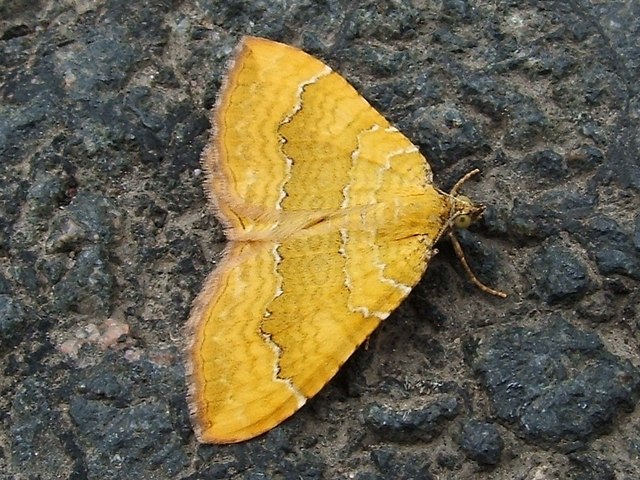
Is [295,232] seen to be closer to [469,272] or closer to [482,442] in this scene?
[469,272]

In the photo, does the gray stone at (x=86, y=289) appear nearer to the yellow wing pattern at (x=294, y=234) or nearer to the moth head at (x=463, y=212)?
the yellow wing pattern at (x=294, y=234)

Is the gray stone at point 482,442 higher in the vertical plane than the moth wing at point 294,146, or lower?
lower

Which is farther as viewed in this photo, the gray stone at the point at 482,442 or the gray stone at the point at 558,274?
the gray stone at the point at 558,274

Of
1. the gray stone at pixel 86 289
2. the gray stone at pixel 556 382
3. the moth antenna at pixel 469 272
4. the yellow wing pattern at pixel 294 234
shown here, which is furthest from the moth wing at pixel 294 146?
the gray stone at pixel 556 382

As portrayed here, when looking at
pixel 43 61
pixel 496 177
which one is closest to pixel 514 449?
pixel 496 177

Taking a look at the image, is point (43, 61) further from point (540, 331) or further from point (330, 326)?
point (540, 331)

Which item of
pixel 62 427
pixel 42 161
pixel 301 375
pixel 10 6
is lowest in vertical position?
pixel 62 427
